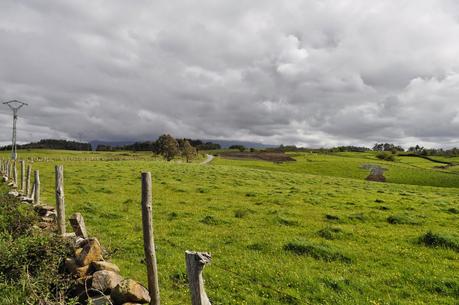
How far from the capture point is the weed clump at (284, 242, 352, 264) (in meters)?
14.3

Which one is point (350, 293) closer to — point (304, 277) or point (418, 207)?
point (304, 277)

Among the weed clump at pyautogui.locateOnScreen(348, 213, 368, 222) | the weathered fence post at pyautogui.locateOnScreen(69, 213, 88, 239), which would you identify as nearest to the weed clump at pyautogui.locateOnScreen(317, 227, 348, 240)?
the weed clump at pyautogui.locateOnScreen(348, 213, 368, 222)

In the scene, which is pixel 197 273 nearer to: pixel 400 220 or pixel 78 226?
pixel 78 226

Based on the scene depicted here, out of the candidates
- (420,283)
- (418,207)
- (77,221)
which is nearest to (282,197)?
(418,207)

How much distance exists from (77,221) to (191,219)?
31.2ft

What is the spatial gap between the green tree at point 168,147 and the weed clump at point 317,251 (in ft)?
342

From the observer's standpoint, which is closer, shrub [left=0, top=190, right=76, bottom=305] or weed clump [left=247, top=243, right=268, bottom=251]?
shrub [left=0, top=190, right=76, bottom=305]

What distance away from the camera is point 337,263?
45.2 feet

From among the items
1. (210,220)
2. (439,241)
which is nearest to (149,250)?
(210,220)

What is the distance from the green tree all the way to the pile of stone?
352ft

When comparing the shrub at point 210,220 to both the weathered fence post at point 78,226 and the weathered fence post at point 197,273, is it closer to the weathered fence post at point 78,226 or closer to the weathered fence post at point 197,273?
the weathered fence post at point 78,226

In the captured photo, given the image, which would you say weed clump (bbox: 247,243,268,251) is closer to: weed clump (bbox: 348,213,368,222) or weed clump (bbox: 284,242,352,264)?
weed clump (bbox: 284,242,352,264)

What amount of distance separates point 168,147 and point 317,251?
346 ft

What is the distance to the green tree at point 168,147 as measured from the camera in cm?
11706
